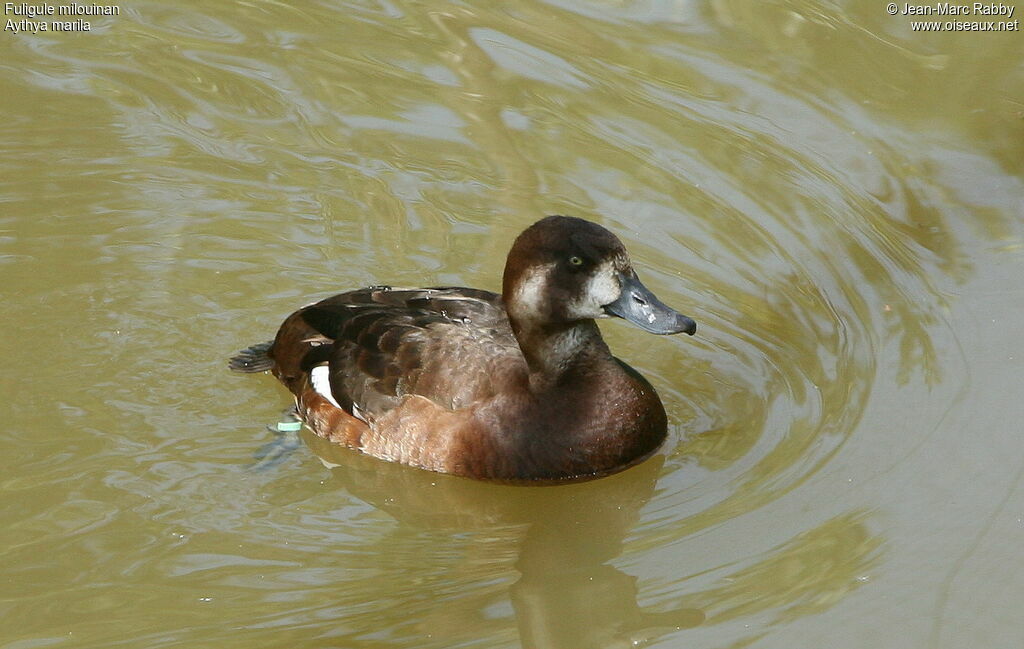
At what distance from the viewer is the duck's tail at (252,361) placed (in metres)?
6.43

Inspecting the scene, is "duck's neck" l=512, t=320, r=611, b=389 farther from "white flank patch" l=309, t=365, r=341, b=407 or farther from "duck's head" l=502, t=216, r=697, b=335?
"white flank patch" l=309, t=365, r=341, b=407

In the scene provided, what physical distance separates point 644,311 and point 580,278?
293mm

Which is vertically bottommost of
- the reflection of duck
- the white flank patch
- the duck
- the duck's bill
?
the reflection of duck

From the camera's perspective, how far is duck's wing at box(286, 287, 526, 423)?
5.84 metres

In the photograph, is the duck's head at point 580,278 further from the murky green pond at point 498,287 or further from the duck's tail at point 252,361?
the duck's tail at point 252,361

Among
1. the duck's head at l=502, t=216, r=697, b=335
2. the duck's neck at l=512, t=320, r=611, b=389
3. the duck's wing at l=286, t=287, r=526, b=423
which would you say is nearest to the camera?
the duck's head at l=502, t=216, r=697, b=335

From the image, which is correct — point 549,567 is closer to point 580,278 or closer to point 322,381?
point 580,278

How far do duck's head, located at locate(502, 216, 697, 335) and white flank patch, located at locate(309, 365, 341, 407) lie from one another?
1.05 m

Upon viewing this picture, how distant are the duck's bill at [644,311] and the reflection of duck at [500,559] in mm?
672

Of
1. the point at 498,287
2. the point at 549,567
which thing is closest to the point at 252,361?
the point at 498,287

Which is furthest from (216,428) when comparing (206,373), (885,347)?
(885,347)

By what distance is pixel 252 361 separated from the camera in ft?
21.2

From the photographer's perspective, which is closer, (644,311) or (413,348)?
(644,311)

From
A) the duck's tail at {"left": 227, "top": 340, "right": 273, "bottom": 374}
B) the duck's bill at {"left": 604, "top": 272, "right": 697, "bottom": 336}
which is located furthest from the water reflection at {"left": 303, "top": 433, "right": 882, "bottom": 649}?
the duck's tail at {"left": 227, "top": 340, "right": 273, "bottom": 374}
